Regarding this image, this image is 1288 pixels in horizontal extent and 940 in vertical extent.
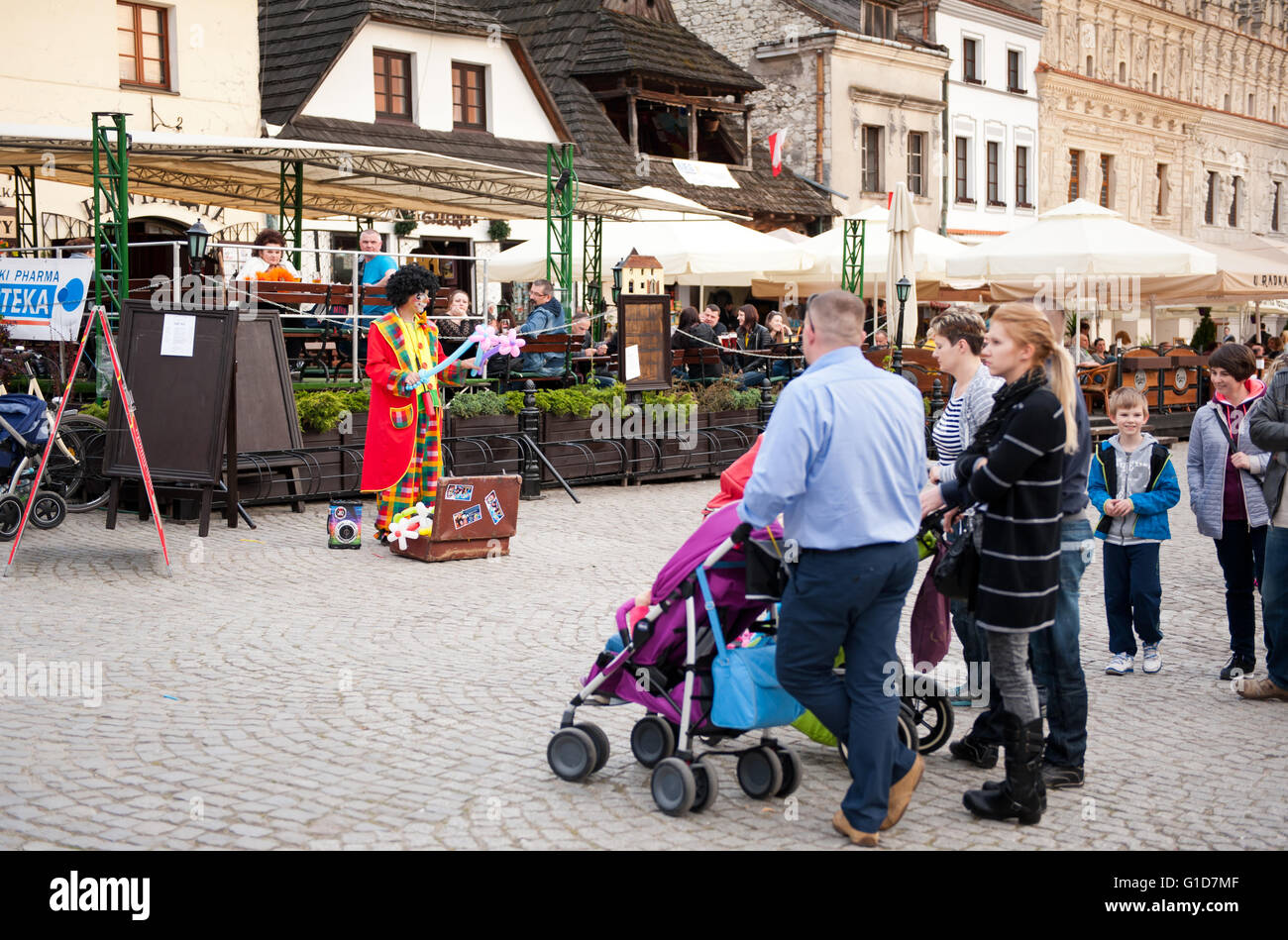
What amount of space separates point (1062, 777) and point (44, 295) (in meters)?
10.8

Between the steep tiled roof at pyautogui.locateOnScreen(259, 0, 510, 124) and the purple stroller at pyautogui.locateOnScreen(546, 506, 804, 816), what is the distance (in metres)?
20.2

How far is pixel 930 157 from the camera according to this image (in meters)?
38.8

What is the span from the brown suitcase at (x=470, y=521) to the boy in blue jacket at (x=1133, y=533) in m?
4.42

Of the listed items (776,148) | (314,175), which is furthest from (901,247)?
(776,148)

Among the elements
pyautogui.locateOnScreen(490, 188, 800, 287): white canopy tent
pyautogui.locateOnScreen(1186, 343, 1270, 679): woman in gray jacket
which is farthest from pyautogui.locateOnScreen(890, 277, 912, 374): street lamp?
pyautogui.locateOnScreen(1186, 343, 1270, 679): woman in gray jacket

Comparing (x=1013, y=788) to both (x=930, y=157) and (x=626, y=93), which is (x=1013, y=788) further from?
(x=930, y=157)

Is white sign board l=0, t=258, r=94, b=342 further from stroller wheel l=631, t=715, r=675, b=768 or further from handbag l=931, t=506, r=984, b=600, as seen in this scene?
handbag l=931, t=506, r=984, b=600

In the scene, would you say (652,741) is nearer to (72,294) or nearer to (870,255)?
(72,294)

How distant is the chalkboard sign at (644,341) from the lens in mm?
15164

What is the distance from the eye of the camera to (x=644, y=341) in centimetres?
1540

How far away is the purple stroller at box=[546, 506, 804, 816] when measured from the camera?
491cm

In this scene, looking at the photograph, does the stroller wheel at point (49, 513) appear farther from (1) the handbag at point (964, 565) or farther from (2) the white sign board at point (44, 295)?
(1) the handbag at point (964, 565)
